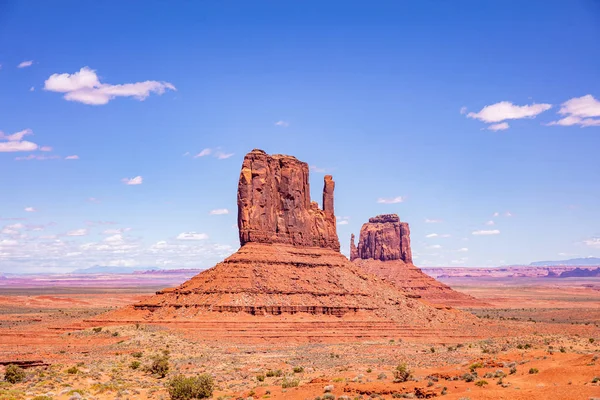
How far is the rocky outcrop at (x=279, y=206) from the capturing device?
9362cm

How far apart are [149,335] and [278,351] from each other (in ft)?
40.7

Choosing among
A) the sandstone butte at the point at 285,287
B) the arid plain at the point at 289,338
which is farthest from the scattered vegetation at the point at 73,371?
the sandstone butte at the point at 285,287

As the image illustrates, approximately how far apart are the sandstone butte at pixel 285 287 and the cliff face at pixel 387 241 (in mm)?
75434

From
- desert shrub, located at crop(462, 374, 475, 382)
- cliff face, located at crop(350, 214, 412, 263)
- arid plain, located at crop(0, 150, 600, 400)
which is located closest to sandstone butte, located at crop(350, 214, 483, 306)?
cliff face, located at crop(350, 214, 412, 263)

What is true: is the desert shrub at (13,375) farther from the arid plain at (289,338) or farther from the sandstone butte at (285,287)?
the sandstone butte at (285,287)

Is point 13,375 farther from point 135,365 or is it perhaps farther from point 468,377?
point 468,377

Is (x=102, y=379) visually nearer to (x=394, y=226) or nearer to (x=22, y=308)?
(x=22, y=308)

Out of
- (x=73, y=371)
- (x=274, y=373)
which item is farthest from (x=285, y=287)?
(x=73, y=371)

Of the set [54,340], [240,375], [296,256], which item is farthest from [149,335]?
[296,256]

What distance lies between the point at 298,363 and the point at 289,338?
19030 mm

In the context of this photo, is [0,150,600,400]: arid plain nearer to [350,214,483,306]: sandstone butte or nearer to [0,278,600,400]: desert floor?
[0,278,600,400]: desert floor

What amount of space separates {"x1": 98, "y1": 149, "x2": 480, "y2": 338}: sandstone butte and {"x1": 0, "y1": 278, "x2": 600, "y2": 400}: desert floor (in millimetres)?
2757

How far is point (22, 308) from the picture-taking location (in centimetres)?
13650

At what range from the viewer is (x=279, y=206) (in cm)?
9800
